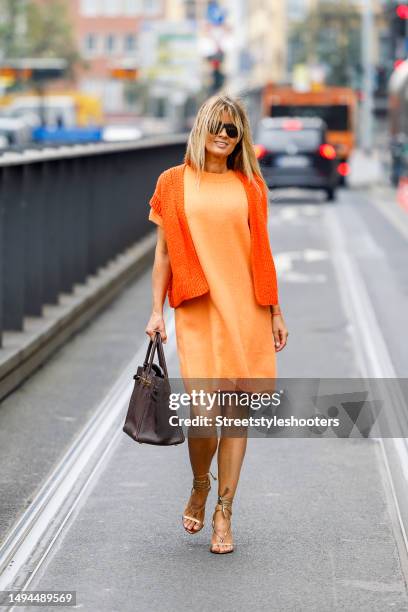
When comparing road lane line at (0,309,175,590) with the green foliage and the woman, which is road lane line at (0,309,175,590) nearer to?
the woman

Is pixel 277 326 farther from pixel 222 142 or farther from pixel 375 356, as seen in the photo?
pixel 375 356

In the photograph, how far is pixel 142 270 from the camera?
1853cm

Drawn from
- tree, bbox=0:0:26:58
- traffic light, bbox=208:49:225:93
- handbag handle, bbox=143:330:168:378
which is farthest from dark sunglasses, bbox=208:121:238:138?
tree, bbox=0:0:26:58

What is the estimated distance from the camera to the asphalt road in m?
5.56

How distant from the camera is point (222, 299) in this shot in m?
5.89

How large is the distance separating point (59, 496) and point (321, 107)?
38.7m

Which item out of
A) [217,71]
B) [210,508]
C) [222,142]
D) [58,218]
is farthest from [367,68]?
[222,142]

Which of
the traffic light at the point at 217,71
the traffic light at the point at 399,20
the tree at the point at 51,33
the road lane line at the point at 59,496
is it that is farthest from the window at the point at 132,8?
the road lane line at the point at 59,496

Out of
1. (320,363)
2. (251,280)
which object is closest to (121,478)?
(251,280)

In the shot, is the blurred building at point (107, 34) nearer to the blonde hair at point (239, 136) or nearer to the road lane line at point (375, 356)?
the road lane line at point (375, 356)

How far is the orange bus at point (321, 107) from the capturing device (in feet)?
147

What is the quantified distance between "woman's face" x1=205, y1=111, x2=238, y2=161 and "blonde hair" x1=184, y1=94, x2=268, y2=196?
2 cm

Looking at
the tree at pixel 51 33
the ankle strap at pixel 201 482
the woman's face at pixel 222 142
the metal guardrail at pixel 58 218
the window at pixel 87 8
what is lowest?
the window at pixel 87 8

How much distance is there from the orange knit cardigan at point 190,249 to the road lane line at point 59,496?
3.43 feet
